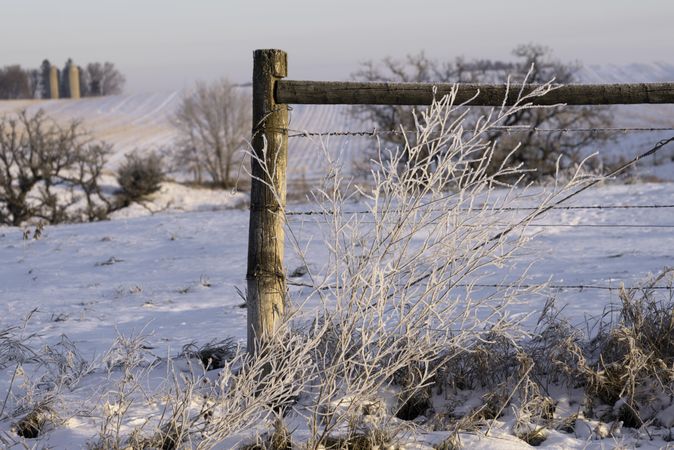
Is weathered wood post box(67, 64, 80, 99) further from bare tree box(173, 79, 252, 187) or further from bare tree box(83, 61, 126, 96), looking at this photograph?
bare tree box(173, 79, 252, 187)

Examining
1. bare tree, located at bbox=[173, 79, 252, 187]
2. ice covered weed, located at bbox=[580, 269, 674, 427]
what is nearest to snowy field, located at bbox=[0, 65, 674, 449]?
ice covered weed, located at bbox=[580, 269, 674, 427]

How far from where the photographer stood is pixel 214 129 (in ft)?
141

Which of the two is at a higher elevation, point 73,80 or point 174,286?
point 73,80

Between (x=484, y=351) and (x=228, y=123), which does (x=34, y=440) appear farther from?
(x=228, y=123)

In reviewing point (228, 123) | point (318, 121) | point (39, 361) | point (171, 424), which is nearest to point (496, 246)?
point (171, 424)

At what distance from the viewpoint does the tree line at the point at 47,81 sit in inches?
4291

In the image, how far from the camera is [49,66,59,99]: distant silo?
11231cm

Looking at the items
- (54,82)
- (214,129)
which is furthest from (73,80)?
(214,129)

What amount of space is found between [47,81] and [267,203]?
393ft

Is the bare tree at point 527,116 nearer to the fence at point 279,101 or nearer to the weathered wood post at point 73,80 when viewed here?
the fence at point 279,101

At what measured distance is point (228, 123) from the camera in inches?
1715

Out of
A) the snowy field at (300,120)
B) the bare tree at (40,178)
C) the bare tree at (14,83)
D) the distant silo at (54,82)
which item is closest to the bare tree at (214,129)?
the snowy field at (300,120)

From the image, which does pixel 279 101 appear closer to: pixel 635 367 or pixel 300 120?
pixel 635 367

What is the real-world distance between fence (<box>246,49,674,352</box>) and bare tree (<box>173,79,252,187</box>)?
34.3 m
